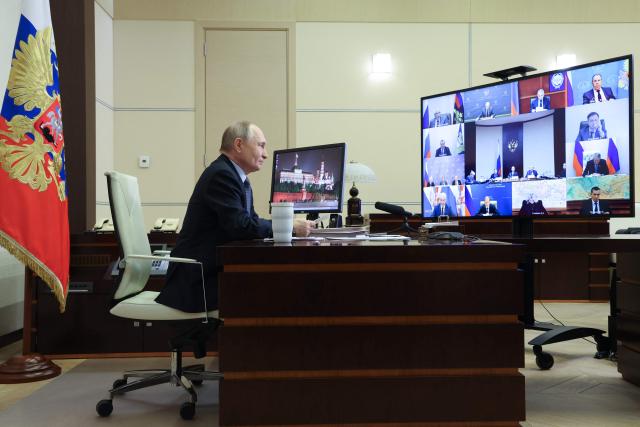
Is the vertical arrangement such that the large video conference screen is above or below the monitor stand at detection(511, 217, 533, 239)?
above

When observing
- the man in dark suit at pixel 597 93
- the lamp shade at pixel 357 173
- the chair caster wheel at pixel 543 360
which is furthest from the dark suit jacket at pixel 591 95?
the lamp shade at pixel 357 173

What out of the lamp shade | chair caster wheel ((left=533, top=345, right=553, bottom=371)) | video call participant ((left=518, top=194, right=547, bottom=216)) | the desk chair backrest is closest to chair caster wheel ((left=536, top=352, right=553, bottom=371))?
chair caster wheel ((left=533, top=345, right=553, bottom=371))

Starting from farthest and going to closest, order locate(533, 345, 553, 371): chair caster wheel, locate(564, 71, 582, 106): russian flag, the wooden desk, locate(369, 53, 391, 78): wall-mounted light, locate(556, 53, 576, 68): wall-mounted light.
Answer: locate(556, 53, 576, 68): wall-mounted light → locate(369, 53, 391, 78): wall-mounted light → locate(533, 345, 553, 371): chair caster wheel → locate(564, 71, 582, 106): russian flag → the wooden desk

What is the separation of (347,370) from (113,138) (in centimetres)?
474

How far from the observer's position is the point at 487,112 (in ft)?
8.94

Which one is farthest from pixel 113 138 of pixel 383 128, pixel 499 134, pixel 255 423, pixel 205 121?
pixel 255 423

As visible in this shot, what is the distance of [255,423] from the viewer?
1858 millimetres

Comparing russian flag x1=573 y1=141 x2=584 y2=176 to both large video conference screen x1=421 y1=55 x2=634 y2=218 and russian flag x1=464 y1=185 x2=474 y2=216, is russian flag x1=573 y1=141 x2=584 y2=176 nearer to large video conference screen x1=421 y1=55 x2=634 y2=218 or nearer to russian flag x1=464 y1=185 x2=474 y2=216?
large video conference screen x1=421 y1=55 x2=634 y2=218

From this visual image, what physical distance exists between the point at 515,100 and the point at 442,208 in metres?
0.57

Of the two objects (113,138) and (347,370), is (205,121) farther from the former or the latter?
(347,370)

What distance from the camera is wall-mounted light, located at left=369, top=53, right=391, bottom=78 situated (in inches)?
241

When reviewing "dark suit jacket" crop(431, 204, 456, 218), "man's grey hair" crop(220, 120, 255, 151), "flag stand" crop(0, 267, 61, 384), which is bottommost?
"flag stand" crop(0, 267, 61, 384)

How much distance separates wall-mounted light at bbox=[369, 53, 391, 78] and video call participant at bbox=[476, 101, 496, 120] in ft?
11.6

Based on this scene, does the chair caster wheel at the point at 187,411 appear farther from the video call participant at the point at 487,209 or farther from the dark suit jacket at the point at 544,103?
the dark suit jacket at the point at 544,103
